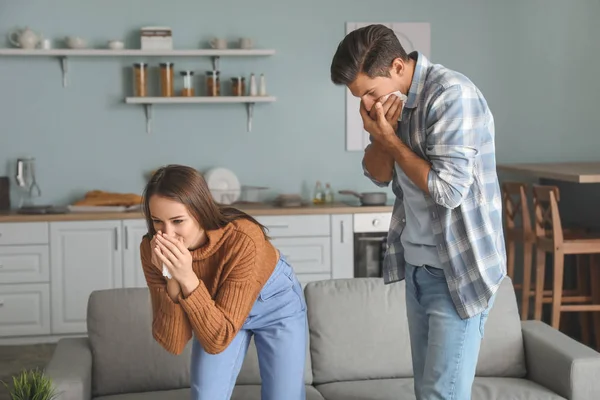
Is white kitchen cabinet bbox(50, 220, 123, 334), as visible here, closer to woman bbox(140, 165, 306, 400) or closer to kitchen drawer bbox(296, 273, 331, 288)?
kitchen drawer bbox(296, 273, 331, 288)

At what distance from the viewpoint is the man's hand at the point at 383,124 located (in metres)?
2.22

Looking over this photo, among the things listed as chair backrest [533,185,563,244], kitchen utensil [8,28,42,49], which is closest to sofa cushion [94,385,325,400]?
chair backrest [533,185,563,244]

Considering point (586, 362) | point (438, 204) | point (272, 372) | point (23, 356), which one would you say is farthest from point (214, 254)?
point (23, 356)

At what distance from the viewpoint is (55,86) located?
5.72 meters

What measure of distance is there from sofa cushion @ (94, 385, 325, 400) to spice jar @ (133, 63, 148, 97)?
2.89m

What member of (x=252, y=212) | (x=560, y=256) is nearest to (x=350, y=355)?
(x=560, y=256)

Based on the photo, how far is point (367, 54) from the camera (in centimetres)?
216

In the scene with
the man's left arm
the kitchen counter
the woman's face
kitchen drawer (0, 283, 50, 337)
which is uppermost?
the man's left arm

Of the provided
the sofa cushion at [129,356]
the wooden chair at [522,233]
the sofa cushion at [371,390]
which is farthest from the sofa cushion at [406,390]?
the wooden chair at [522,233]

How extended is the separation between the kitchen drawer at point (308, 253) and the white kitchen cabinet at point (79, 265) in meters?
1.00

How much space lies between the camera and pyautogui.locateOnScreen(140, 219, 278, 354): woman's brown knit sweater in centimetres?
229

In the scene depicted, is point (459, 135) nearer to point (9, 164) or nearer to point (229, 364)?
point (229, 364)

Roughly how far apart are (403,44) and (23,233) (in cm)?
270

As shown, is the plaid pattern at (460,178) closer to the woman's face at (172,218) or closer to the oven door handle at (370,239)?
the woman's face at (172,218)
